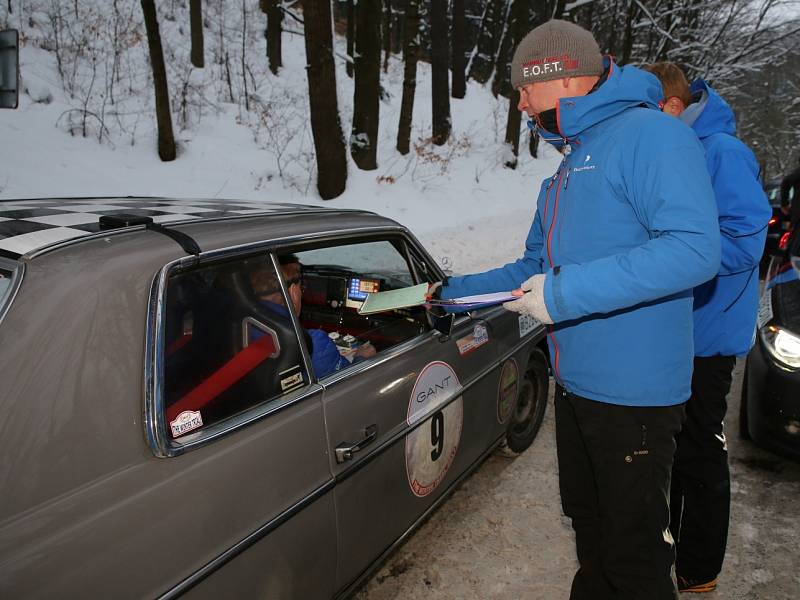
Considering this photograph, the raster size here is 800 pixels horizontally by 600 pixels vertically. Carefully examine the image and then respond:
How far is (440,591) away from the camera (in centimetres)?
259

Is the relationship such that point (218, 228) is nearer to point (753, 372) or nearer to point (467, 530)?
point (467, 530)

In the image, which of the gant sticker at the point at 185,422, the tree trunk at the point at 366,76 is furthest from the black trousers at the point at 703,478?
the tree trunk at the point at 366,76

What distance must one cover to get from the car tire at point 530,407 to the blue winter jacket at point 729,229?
4.79 ft

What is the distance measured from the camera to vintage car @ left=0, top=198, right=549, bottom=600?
1.32m

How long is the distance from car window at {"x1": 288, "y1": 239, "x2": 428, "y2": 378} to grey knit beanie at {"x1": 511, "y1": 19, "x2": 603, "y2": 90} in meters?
1.15

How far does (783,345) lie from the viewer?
3.32 meters

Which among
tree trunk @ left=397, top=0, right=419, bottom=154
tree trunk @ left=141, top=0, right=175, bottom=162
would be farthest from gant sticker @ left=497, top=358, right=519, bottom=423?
tree trunk @ left=397, top=0, right=419, bottom=154

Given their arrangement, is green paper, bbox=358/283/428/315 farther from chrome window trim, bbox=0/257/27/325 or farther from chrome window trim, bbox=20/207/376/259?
chrome window trim, bbox=0/257/27/325

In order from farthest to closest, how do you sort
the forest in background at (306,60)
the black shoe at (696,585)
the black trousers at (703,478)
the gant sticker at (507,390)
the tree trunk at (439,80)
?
the tree trunk at (439,80), the forest in background at (306,60), the gant sticker at (507,390), the black shoe at (696,585), the black trousers at (703,478)

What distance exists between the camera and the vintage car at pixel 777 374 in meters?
3.19

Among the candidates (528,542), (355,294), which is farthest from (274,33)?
(528,542)

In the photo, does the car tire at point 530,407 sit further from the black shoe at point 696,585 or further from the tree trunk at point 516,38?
the tree trunk at point 516,38

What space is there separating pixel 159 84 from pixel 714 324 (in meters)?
9.55

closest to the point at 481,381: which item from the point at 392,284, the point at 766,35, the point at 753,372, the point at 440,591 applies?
the point at 392,284
